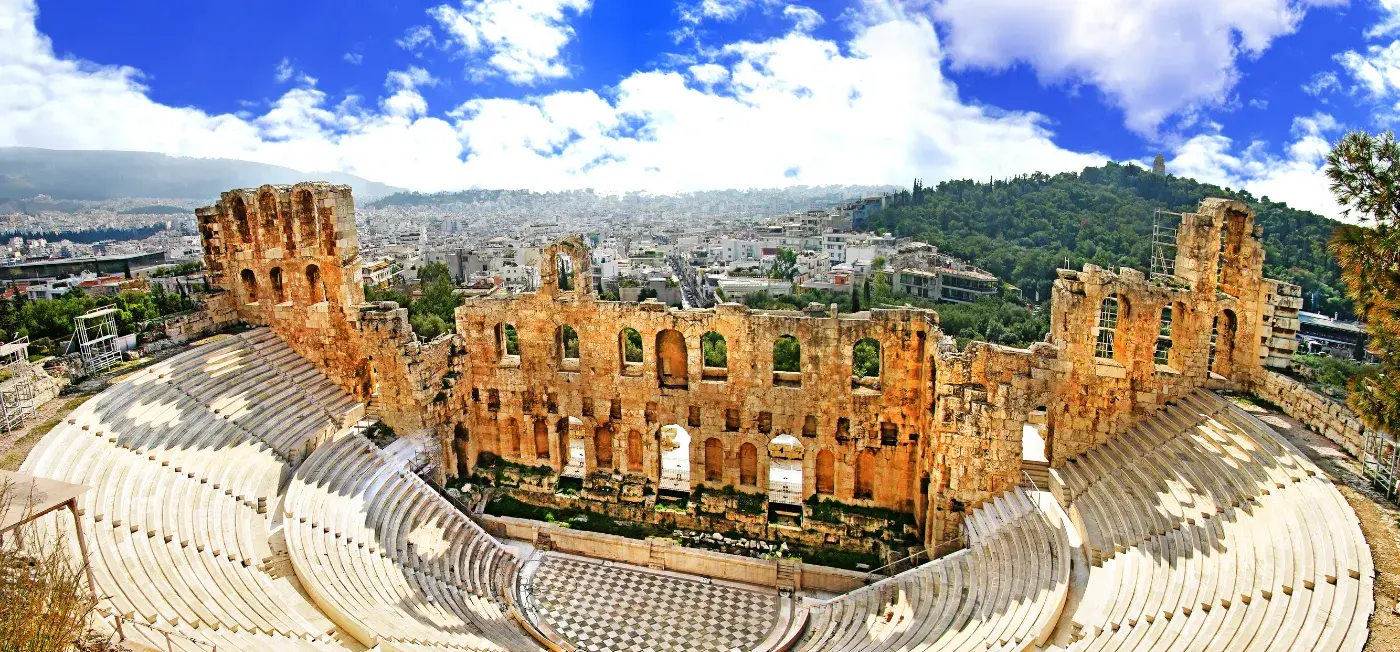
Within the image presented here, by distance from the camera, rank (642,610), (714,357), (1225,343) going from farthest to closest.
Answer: (714,357) → (642,610) → (1225,343)

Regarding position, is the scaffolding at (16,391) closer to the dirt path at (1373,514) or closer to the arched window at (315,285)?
the arched window at (315,285)

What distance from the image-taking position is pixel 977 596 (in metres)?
18.0

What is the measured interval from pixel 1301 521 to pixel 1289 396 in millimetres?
5537

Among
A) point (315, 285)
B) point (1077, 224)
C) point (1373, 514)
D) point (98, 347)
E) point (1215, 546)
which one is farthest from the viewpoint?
point (1077, 224)

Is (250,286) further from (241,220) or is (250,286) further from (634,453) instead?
(634,453)

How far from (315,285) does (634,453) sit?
12572mm

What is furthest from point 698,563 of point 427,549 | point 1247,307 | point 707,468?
point 1247,307

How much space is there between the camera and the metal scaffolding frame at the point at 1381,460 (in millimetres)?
15203

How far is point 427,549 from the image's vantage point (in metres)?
21.1

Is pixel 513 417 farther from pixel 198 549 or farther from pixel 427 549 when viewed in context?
pixel 198 549

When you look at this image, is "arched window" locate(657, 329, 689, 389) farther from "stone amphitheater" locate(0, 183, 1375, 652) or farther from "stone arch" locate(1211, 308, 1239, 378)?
"stone arch" locate(1211, 308, 1239, 378)

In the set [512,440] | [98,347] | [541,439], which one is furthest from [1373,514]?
[98,347]

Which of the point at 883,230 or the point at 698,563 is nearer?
the point at 698,563

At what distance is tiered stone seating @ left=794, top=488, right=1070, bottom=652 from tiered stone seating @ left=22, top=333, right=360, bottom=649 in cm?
1150
